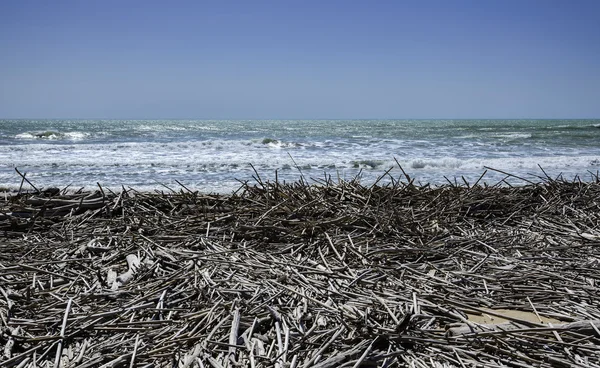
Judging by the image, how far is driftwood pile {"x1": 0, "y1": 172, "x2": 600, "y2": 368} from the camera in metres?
Result: 1.80

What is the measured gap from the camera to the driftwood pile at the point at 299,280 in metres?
1.80

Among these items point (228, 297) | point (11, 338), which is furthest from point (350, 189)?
point (11, 338)

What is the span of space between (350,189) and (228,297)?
213 cm

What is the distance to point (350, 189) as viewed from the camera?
4133 mm

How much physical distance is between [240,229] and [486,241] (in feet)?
5.21

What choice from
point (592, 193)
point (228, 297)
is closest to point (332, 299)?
point (228, 297)

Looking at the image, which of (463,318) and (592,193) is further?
(592,193)

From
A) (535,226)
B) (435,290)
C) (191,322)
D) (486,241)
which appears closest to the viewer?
(191,322)

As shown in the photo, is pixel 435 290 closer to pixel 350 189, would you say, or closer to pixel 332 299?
pixel 332 299

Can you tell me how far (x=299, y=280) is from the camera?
241cm

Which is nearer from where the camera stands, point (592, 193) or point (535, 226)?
point (535, 226)

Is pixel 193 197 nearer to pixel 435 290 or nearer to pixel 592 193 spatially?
pixel 435 290

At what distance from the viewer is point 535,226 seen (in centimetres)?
346

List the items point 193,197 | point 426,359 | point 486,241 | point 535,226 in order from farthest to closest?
point 193,197
point 535,226
point 486,241
point 426,359
